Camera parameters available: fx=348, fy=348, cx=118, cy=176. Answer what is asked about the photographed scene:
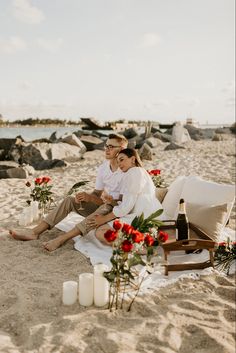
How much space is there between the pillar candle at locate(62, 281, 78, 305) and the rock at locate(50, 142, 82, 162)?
11283 mm

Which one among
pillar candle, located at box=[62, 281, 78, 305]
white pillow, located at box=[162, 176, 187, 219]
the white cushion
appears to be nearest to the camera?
pillar candle, located at box=[62, 281, 78, 305]

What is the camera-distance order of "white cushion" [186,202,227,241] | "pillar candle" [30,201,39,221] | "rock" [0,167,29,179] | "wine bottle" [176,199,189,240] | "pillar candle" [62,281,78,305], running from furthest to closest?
"rock" [0,167,29,179], "pillar candle" [30,201,39,221], "white cushion" [186,202,227,241], "wine bottle" [176,199,189,240], "pillar candle" [62,281,78,305]

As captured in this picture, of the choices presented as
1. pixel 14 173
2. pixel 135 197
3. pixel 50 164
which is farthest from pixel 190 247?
pixel 50 164

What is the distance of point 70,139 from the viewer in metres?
16.9

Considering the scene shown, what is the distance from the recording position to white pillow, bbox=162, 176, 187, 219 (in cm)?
508

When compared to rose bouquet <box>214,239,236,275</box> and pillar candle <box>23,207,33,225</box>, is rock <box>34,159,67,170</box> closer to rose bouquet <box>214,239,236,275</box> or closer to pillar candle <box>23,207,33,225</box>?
pillar candle <box>23,207,33,225</box>

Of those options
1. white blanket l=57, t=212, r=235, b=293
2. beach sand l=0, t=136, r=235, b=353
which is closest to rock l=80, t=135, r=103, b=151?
white blanket l=57, t=212, r=235, b=293

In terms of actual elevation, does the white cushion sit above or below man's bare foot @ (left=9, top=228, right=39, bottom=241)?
above

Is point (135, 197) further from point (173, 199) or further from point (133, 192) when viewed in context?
point (173, 199)

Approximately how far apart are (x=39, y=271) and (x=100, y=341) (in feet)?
4.95

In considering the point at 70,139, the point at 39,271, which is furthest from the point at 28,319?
the point at 70,139

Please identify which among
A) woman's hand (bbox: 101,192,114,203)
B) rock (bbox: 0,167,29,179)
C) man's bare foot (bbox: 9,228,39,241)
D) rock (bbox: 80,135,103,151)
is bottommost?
man's bare foot (bbox: 9,228,39,241)

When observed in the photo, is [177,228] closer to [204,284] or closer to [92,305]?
[204,284]

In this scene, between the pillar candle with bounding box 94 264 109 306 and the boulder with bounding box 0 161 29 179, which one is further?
the boulder with bounding box 0 161 29 179
